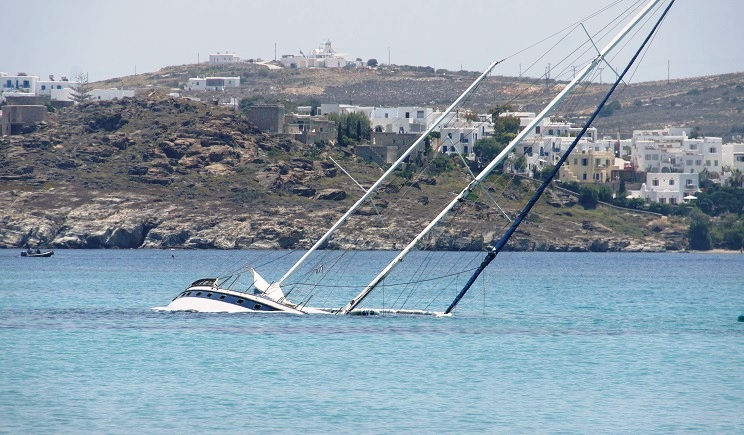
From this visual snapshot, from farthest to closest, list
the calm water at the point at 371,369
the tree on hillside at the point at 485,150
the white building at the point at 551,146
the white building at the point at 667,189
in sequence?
1. the white building at the point at 551,146
2. the white building at the point at 667,189
3. the tree on hillside at the point at 485,150
4. the calm water at the point at 371,369

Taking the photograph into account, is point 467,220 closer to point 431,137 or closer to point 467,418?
→ point 431,137

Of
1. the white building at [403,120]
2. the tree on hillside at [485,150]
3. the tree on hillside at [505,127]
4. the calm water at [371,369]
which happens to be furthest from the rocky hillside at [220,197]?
the calm water at [371,369]

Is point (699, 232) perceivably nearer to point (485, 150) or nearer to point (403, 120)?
point (485, 150)

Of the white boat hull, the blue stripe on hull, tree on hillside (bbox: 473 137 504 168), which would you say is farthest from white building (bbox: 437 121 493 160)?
the blue stripe on hull

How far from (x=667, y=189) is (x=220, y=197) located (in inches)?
2239

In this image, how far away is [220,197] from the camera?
15462 cm

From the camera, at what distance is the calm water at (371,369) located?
1222 inches

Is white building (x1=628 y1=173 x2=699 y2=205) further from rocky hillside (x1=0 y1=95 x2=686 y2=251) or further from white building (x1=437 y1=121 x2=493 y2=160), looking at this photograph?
white building (x1=437 y1=121 x2=493 y2=160)

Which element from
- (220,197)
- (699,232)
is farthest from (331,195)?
(699,232)

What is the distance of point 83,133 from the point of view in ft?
568

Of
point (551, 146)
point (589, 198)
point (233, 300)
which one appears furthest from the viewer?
point (551, 146)

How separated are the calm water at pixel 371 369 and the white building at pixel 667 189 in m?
104

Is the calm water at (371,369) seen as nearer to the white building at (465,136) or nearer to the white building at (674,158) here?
the white building at (465,136)

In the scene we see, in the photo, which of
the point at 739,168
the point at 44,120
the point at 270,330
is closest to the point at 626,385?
the point at 270,330
